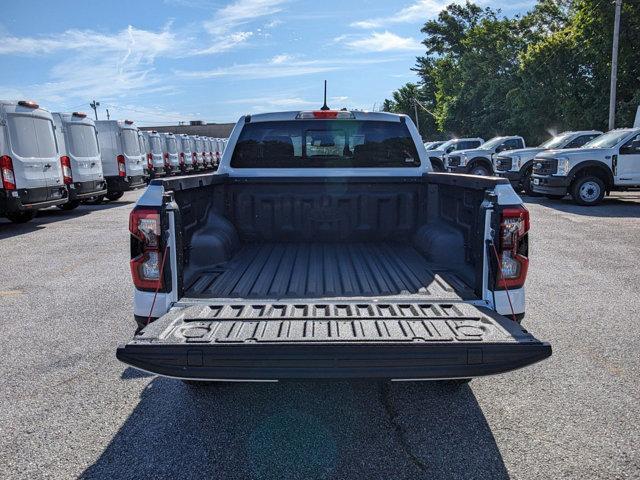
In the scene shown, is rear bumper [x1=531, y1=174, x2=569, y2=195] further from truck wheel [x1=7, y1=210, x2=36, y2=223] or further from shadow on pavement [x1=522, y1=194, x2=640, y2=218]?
truck wheel [x1=7, y1=210, x2=36, y2=223]

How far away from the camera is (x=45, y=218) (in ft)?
45.4

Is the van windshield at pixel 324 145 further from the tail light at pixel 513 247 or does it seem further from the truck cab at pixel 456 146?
the truck cab at pixel 456 146

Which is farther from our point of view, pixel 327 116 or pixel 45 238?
pixel 45 238

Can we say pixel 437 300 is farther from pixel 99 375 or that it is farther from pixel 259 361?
pixel 99 375

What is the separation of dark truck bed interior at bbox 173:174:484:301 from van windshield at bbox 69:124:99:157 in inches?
441

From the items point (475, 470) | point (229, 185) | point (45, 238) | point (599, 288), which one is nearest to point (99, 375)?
point (229, 185)

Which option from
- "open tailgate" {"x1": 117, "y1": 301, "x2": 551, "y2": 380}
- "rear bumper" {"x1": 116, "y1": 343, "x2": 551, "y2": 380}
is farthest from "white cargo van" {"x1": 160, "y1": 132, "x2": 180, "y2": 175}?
"rear bumper" {"x1": 116, "y1": 343, "x2": 551, "y2": 380}

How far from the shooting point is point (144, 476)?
8.91ft

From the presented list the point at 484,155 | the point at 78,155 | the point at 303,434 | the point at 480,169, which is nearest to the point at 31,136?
the point at 78,155

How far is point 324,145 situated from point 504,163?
48.9 ft

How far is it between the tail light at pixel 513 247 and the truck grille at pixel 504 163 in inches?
627

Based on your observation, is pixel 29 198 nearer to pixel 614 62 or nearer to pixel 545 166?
pixel 545 166

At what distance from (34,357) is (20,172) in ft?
26.5

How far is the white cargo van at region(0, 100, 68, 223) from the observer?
10.6 metres
